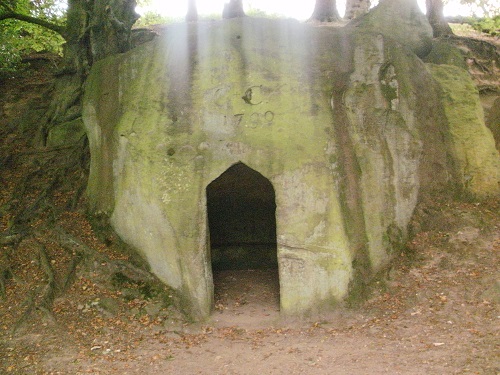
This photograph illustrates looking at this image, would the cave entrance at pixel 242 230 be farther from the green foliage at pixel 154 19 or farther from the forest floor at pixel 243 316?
the green foliage at pixel 154 19

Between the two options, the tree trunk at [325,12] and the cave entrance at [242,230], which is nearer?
the cave entrance at [242,230]

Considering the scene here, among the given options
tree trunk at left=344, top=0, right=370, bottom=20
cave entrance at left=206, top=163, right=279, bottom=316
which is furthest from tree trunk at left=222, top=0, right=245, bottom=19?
tree trunk at left=344, top=0, right=370, bottom=20

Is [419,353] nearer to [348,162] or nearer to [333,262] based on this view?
[333,262]

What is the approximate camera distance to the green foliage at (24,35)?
12.0 metres

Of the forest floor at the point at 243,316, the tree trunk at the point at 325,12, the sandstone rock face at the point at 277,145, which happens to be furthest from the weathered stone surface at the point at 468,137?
the tree trunk at the point at 325,12

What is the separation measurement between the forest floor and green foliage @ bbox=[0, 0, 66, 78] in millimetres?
4234

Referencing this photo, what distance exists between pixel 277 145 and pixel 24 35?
379 inches

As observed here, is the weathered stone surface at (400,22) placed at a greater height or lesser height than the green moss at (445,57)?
greater

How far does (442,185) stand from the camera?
9227 millimetres

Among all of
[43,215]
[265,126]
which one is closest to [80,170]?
[43,215]

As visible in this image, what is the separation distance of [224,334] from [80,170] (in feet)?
14.9

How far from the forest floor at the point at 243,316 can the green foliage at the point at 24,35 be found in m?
4.23

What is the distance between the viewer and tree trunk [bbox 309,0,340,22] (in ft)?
53.3

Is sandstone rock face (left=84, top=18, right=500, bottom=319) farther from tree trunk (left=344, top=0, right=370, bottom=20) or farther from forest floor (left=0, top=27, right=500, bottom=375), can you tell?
tree trunk (left=344, top=0, right=370, bottom=20)
